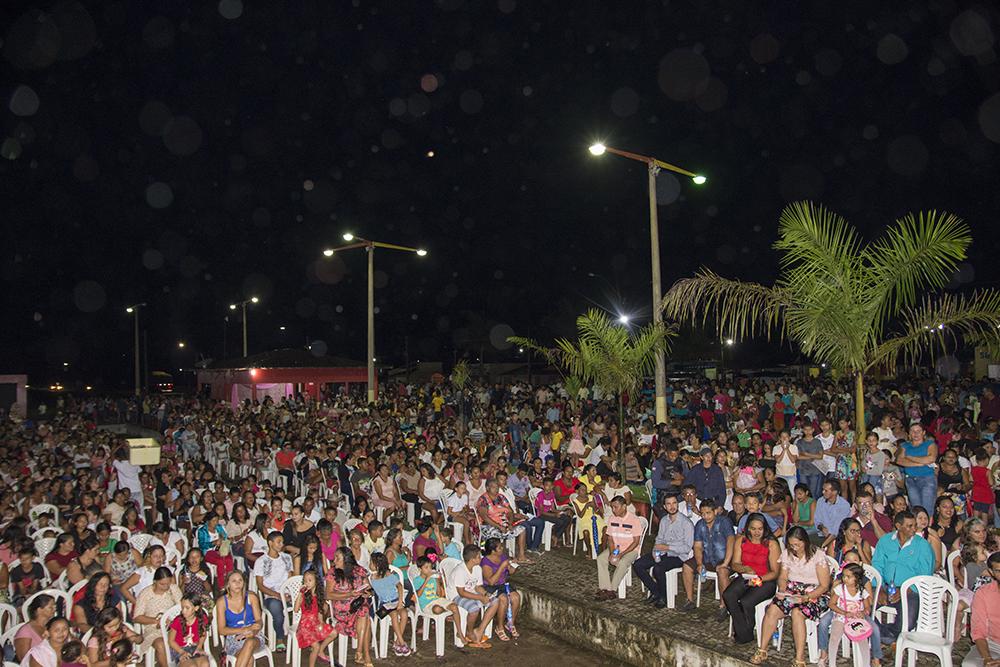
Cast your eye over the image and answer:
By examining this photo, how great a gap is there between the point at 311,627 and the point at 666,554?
385cm

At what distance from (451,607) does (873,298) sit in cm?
612

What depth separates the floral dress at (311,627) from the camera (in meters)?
7.68

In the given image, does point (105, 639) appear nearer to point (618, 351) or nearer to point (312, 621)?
point (312, 621)

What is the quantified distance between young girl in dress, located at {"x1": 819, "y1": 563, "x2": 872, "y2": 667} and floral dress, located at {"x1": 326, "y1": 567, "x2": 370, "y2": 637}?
439cm

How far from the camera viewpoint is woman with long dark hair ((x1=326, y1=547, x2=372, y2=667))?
26.0ft

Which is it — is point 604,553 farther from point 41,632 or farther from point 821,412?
point 821,412

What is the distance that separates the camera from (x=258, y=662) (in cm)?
807

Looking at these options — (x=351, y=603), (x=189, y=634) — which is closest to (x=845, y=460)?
(x=351, y=603)

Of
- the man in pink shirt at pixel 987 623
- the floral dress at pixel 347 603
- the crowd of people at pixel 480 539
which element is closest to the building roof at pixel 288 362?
the crowd of people at pixel 480 539

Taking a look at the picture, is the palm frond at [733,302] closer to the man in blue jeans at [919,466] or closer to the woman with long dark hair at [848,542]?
the man in blue jeans at [919,466]

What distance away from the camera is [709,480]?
10.5 m

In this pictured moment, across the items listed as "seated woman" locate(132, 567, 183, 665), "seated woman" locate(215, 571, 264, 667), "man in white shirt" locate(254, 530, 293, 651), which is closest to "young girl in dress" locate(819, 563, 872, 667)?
"seated woman" locate(215, 571, 264, 667)

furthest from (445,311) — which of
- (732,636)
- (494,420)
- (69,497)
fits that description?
(732,636)

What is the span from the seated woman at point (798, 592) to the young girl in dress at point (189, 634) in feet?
16.1
